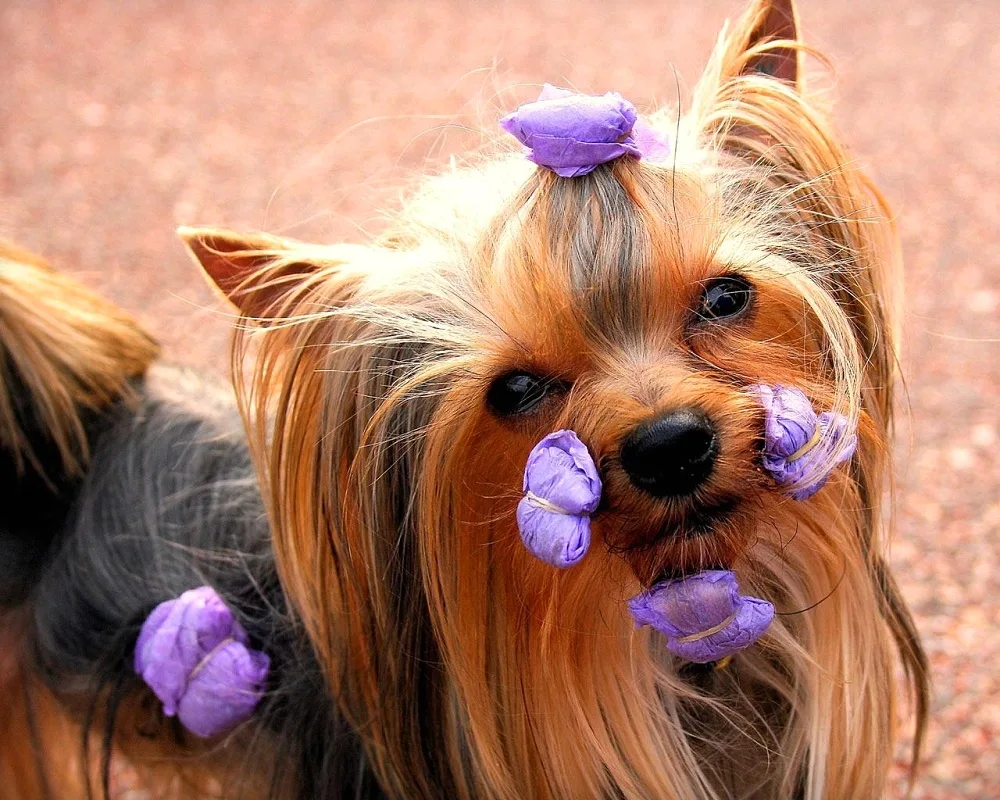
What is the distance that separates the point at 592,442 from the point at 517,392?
0.15m

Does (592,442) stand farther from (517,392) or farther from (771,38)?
(771,38)

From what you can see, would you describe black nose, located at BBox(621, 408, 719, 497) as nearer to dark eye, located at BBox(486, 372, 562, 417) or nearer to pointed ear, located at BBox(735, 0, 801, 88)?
dark eye, located at BBox(486, 372, 562, 417)

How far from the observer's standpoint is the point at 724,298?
1568mm

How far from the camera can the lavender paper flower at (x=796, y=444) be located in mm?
1498

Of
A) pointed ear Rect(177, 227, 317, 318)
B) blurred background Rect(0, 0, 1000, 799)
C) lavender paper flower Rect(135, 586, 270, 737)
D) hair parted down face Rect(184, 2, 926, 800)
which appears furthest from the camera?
blurred background Rect(0, 0, 1000, 799)

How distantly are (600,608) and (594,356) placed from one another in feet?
1.30

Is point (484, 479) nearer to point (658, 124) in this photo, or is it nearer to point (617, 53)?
point (658, 124)

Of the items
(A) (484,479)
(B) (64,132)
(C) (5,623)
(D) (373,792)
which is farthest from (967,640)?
(B) (64,132)

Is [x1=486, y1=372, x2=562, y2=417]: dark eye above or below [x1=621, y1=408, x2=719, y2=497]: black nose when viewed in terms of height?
above

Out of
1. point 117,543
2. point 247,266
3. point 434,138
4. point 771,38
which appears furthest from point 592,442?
point 434,138

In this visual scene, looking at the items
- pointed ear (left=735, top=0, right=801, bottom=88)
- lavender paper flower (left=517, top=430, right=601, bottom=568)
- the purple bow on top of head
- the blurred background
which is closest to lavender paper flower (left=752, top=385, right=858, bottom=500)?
lavender paper flower (left=517, top=430, right=601, bottom=568)

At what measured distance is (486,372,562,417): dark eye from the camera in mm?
1566

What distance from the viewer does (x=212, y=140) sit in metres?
6.71

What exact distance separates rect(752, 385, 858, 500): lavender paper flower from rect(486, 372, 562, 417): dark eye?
0.28 m
